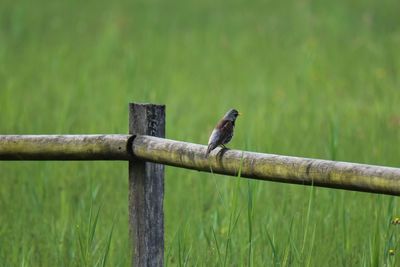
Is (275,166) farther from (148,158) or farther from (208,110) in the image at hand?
(208,110)

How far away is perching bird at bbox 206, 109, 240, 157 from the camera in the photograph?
129 inches

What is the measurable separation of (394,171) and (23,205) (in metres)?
2.80

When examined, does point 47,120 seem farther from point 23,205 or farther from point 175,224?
point 175,224

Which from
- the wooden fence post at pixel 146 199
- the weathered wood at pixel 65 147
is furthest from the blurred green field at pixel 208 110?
the weathered wood at pixel 65 147

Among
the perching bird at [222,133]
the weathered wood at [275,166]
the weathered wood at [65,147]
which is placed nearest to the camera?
the weathered wood at [275,166]

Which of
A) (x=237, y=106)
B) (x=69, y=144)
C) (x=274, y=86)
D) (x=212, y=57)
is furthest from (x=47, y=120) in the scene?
(x=69, y=144)

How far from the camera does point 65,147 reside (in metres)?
3.65

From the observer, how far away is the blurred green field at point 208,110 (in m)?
4.03

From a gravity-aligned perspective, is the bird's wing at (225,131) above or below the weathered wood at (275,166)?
above

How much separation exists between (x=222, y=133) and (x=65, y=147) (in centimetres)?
71

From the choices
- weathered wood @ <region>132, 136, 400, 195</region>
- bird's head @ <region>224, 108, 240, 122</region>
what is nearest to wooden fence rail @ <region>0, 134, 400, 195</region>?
weathered wood @ <region>132, 136, 400, 195</region>

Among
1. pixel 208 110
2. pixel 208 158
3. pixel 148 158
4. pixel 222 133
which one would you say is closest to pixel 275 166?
pixel 208 158

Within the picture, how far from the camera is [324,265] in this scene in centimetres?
390

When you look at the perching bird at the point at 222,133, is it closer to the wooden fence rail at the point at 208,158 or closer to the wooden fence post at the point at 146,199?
the wooden fence rail at the point at 208,158
